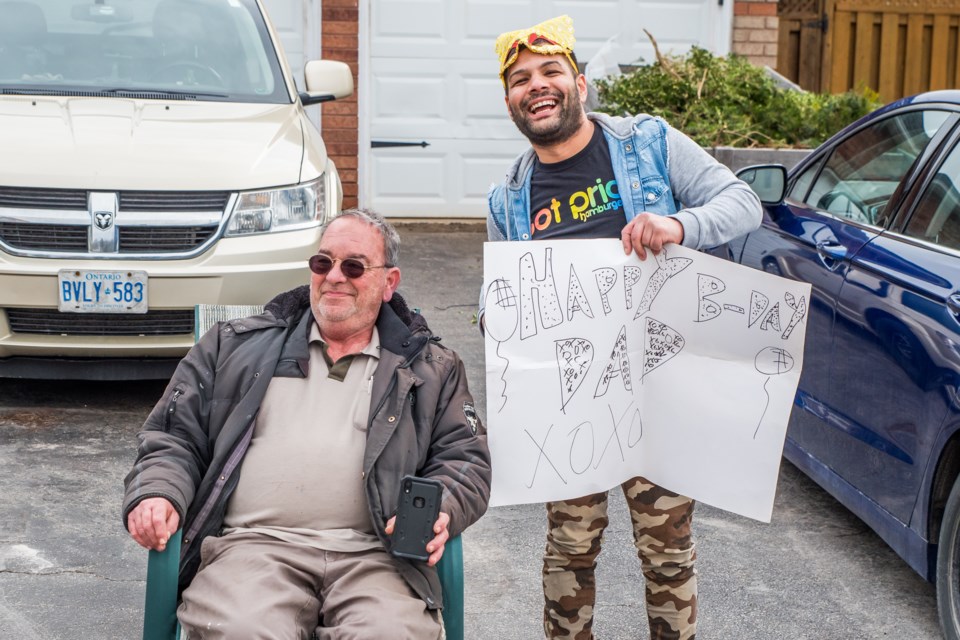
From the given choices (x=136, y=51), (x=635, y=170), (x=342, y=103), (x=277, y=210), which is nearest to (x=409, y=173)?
(x=342, y=103)

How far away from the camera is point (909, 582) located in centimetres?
451

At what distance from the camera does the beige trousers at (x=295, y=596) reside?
2.88 m

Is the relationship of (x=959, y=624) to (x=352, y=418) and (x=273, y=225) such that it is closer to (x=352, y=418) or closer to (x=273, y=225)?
(x=352, y=418)

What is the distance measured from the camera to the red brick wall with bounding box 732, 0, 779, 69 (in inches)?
440

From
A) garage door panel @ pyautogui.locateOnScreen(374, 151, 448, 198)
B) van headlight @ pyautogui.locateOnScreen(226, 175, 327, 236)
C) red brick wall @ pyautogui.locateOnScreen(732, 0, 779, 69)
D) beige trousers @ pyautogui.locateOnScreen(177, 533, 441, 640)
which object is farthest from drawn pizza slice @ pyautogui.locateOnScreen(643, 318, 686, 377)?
red brick wall @ pyautogui.locateOnScreen(732, 0, 779, 69)

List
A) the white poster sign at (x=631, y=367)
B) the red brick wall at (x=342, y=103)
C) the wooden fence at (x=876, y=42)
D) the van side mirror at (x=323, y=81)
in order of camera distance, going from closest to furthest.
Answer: the white poster sign at (x=631, y=367), the van side mirror at (x=323, y=81), the red brick wall at (x=342, y=103), the wooden fence at (x=876, y=42)

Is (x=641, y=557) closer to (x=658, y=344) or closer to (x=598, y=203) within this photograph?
(x=658, y=344)

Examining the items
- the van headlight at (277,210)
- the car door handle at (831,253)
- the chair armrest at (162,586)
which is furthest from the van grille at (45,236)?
the car door handle at (831,253)

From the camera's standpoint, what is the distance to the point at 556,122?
3176 millimetres

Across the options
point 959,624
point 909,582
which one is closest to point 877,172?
point 909,582

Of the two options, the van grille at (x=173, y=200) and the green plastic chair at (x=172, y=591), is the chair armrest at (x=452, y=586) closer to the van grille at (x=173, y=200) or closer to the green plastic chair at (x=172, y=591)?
the green plastic chair at (x=172, y=591)

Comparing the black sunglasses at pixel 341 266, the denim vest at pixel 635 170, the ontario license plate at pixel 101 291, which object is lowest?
the ontario license plate at pixel 101 291

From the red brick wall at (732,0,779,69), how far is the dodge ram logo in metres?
7.05

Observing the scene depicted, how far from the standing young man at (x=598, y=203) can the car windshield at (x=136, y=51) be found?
3.44 meters
